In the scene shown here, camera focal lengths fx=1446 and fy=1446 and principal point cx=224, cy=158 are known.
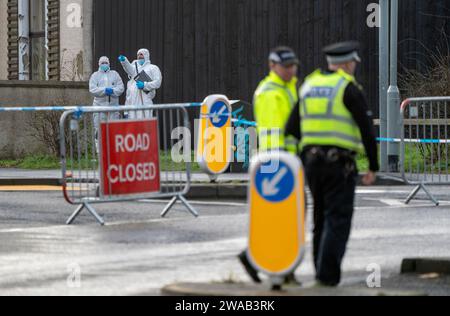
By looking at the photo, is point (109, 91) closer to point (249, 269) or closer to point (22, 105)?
point (22, 105)

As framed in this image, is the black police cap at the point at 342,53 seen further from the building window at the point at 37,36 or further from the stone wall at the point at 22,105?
the building window at the point at 37,36

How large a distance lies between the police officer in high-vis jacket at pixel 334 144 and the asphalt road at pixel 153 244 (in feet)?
2.50

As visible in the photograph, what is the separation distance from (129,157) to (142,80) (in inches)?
414

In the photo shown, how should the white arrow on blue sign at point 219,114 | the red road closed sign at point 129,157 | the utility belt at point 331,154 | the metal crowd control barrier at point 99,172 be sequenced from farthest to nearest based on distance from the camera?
the white arrow on blue sign at point 219,114
the metal crowd control barrier at point 99,172
the red road closed sign at point 129,157
the utility belt at point 331,154

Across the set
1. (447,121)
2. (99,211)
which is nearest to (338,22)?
(447,121)

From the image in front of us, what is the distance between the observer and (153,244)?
520 inches

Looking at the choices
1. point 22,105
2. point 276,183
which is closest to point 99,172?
point 276,183

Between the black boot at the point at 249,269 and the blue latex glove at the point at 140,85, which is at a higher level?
the blue latex glove at the point at 140,85

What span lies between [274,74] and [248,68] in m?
19.0

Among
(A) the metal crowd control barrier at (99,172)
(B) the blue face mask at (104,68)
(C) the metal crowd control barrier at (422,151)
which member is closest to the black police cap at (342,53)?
(A) the metal crowd control barrier at (99,172)

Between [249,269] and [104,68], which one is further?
[104,68]

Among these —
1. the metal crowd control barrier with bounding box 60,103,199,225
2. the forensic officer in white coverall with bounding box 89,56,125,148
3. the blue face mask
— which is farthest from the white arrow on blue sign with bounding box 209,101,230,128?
the blue face mask

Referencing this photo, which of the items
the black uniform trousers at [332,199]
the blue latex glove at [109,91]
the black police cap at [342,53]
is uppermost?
the blue latex glove at [109,91]

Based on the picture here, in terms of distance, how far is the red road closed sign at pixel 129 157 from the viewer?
15.2 m
